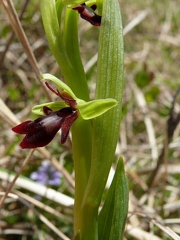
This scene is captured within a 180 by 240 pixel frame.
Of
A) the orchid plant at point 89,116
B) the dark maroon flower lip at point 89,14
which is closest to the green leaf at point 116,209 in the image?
the orchid plant at point 89,116

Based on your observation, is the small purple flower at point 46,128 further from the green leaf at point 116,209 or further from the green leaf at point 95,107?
the green leaf at point 116,209

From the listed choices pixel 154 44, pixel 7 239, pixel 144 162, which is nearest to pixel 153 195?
pixel 144 162

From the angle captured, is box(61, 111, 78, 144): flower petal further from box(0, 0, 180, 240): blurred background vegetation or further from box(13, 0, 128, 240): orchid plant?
box(0, 0, 180, 240): blurred background vegetation

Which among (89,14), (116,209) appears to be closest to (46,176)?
(116,209)

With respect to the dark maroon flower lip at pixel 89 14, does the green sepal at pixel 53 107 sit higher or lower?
lower

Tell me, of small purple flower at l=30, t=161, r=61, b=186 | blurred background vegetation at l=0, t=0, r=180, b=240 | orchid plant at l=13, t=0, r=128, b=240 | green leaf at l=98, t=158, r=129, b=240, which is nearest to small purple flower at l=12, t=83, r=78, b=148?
Answer: orchid plant at l=13, t=0, r=128, b=240

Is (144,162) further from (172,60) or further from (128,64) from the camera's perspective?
(172,60)
